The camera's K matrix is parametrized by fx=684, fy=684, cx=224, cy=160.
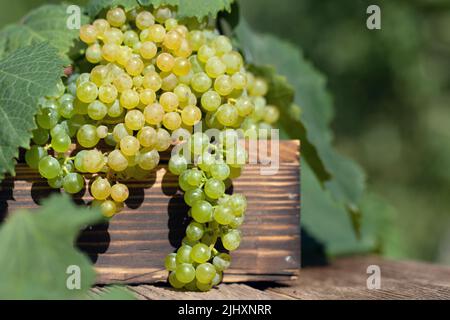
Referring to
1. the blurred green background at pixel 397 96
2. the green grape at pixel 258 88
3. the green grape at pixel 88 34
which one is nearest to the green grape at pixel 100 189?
the green grape at pixel 88 34

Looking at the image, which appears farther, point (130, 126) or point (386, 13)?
point (386, 13)

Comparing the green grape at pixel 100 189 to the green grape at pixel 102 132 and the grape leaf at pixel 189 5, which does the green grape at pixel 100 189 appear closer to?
the green grape at pixel 102 132

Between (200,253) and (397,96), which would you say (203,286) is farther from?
(397,96)

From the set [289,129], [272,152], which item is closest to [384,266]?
[289,129]

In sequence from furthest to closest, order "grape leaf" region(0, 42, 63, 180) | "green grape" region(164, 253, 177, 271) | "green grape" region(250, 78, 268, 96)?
"green grape" region(250, 78, 268, 96)
"green grape" region(164, 253, 177, 271)
"grape leaf" region(0, 42, 63, 180)

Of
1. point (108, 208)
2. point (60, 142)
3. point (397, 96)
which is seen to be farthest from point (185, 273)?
point (397, 96)

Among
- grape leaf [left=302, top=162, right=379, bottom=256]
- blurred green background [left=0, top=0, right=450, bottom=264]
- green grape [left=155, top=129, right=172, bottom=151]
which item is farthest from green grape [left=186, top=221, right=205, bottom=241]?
blurred green background [left=0, top=0, right=450, bottom=264]

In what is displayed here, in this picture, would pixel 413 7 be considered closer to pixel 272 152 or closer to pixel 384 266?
pixel 384 266

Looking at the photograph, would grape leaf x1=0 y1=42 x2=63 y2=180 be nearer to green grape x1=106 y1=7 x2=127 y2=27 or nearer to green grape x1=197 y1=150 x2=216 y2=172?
green grape x1=106 y1=7 x2=127 y2=27

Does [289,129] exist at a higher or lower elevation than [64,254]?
higher
